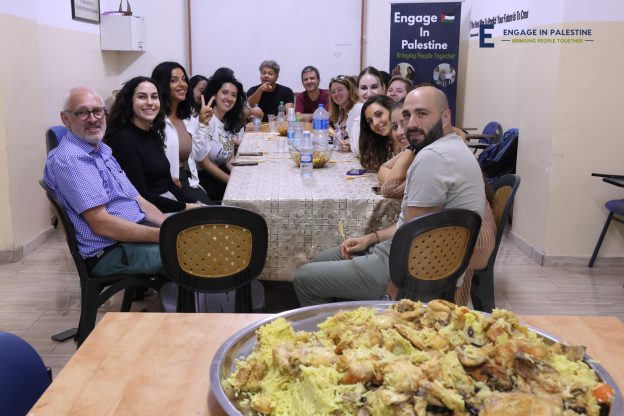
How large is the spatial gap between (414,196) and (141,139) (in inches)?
63.6

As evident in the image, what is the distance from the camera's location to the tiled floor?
3.23 meters

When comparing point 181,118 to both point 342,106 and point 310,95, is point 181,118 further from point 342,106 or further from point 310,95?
point 310,95

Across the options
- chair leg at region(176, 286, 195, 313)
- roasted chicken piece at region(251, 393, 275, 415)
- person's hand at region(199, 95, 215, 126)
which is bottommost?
chair leg at region(176, 286, 195, 313)

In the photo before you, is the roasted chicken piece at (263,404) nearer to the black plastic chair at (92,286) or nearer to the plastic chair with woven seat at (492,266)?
the black plastic chair at (92,286)

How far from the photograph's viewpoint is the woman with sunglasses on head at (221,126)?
14.9 ft

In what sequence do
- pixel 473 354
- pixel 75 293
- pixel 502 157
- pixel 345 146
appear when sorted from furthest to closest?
pixel 502 157 → pixel 345 146 → pixel 75 293 → pixel 473 354

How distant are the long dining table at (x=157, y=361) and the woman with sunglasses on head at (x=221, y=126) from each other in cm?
311

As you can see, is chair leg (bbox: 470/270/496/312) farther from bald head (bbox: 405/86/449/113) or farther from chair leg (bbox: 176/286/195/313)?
chair leg (bbox: 176/286/195/313)

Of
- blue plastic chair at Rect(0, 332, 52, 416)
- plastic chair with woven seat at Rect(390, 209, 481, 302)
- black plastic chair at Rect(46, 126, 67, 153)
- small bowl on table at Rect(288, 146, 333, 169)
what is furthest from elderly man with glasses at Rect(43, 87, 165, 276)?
black plastic chair at Rect(46, 126, 67, 153)

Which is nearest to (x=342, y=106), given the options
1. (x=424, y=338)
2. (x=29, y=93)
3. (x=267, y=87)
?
(x=267, y=87)

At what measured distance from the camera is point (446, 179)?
7.30 feet

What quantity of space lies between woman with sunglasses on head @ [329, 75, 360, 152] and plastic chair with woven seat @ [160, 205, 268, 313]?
8.10 feet

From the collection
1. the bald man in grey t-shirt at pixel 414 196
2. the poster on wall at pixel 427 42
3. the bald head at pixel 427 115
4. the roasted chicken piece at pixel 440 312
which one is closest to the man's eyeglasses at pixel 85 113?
the bald man in grey t-shirt at pixel 414 196

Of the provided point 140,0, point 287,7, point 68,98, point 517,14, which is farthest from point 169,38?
point 68,98
